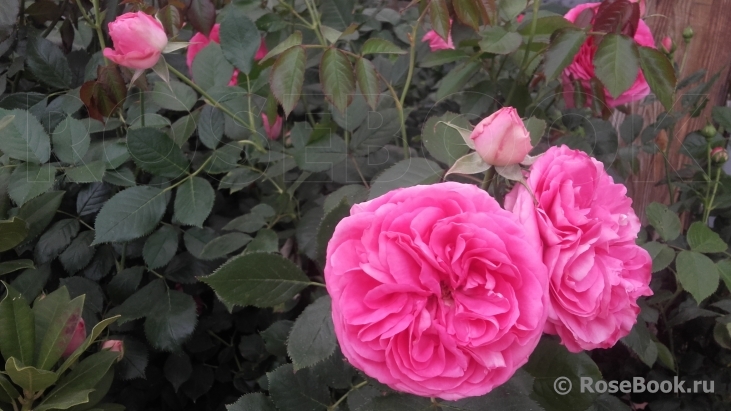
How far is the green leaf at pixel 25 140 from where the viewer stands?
0.57 m

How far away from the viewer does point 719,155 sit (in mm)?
670

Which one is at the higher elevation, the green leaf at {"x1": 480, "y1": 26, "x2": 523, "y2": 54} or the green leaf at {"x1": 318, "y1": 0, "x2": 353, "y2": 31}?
the green leaf at {"x1": 480, "y1": 26, "x2": 523, "y2": 54}

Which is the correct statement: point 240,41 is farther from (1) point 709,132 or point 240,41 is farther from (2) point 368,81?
(1) point 709,132

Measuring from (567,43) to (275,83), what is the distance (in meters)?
0.30

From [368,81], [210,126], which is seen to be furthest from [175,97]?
[368,81]

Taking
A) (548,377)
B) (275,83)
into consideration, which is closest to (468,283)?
(548,377)

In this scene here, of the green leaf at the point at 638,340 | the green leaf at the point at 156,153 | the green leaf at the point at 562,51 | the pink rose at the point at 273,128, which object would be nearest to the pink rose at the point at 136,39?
the green leaf at the point at 156,153

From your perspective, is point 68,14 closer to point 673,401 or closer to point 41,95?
point 41,95

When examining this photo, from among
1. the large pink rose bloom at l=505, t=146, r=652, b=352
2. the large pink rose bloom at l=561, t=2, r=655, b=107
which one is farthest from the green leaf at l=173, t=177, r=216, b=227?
the large pink rose bloom at l=561, t=2, r=655, b=107

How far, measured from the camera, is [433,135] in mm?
488

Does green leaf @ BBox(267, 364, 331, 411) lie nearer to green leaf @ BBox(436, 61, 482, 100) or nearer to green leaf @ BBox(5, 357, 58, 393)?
green leaf @ BBox(5, 357, 58, 393)

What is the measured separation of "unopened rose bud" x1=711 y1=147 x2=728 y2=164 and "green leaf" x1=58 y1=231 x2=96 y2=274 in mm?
811

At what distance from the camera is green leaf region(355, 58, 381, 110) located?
1.74 feet

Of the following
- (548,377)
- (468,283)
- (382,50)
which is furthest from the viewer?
(382,50)
